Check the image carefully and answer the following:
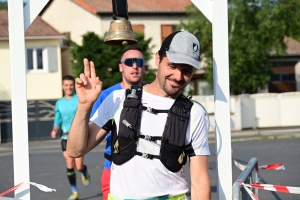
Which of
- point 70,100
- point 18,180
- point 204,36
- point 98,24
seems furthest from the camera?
point 98,24

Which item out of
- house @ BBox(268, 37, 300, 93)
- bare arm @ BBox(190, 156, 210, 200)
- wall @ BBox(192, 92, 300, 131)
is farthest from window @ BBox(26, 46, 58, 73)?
bare arm @ BBox(190, 156, 210, 200)

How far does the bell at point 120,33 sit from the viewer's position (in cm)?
466

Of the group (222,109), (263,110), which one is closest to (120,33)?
(222,109)

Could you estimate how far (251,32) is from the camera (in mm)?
34250

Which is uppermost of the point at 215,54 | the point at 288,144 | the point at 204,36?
the point at 204,36

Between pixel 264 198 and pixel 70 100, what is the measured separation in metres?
3.64

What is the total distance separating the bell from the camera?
466 cm

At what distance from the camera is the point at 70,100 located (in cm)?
1156

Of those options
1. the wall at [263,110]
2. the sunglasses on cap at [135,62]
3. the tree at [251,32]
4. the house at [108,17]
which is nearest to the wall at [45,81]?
the house at [108,17]

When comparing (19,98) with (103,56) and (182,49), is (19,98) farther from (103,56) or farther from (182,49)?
(103,56)

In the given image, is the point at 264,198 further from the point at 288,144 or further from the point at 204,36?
the point at 204,36

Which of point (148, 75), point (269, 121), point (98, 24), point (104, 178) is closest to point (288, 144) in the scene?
point (269, 121)

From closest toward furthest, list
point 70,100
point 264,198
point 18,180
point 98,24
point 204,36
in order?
point 18,180, point 264,198, point 70,100, point 204,36, point 98,24

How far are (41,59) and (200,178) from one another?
3781cm
